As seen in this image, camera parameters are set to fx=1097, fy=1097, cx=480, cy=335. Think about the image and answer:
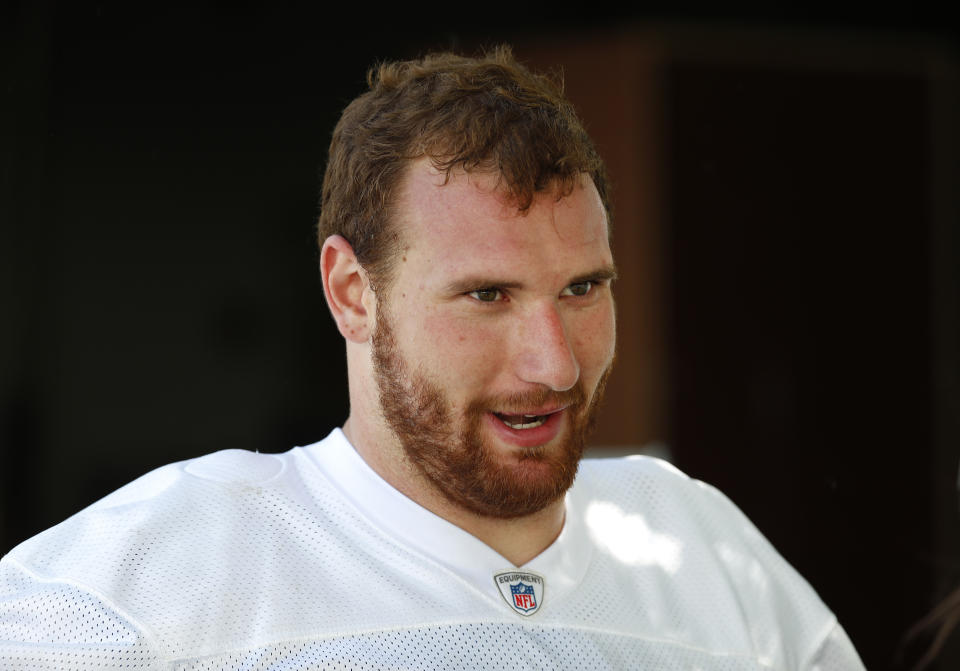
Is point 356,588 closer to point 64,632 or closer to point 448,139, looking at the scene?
point 64,632

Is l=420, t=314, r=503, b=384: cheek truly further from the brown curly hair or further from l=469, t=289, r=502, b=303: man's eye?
the brown curly hair

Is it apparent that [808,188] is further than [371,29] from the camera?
Yes

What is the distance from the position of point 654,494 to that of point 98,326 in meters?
1.45

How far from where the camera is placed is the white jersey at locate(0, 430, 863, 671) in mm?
1453

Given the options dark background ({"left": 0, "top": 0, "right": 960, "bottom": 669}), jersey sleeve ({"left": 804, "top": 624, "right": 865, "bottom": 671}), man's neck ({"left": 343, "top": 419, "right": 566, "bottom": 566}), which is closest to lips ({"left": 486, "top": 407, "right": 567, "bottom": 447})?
man's neck ({"left": 343, "top": 419, "right": 566, "bottom": 566})

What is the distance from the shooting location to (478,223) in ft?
5.18

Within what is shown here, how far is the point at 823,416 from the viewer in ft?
11.5

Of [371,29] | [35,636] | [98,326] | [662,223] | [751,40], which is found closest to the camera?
[35,636]

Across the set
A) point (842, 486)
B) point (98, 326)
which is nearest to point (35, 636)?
point (98, 326)

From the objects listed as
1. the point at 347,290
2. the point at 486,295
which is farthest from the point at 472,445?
the point at 347,290

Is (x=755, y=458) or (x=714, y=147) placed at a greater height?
(x=714, y=147)

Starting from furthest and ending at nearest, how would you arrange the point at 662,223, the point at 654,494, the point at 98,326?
the point at 662,223 → the point at 98,326 → the point at 654,494

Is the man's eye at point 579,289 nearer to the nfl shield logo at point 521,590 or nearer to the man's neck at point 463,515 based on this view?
the man's neck at point 463,515

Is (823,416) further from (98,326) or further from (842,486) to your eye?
(98,326)
